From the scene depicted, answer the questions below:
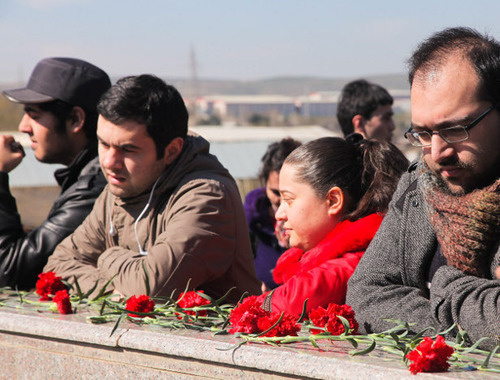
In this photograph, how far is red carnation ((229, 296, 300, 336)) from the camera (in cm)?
301

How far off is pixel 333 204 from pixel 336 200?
0.02 metres

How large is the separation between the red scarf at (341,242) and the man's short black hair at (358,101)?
368cm

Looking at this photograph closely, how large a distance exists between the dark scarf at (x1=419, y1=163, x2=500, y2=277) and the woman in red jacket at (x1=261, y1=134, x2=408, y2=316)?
2.13 ft

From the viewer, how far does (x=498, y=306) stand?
8.71 ft

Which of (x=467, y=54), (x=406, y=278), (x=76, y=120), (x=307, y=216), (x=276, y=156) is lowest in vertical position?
(x=276, y=156)

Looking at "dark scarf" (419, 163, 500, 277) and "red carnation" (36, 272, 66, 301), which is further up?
"dark scarf" (419, 163, 500, 277)

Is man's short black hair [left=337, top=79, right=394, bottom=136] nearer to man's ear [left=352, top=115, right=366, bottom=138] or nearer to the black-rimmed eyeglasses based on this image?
man's ear [left=352, top=115, right=366, bottom=138]

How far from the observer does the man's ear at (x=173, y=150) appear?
169 inches

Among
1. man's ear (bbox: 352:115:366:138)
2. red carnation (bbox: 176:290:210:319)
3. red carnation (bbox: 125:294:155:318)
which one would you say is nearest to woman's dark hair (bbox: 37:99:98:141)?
red carnation (bbox: 125:294:155:318)

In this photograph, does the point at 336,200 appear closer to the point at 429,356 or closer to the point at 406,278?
the point at 406,278

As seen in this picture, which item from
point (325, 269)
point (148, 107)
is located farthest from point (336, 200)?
point (148, 107)

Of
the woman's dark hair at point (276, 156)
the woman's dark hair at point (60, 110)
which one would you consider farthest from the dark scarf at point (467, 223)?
the woman's dark hair at point (276, 156)

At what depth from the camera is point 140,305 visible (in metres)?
3.49

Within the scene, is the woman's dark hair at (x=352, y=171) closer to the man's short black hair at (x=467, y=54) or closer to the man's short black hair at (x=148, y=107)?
the man's short black hair at (x=467, y=54)
